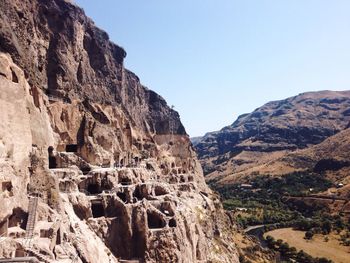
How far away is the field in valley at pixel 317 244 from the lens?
97.9 metres

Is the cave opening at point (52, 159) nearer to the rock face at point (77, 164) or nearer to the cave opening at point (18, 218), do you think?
the rock face at point (77, 164)

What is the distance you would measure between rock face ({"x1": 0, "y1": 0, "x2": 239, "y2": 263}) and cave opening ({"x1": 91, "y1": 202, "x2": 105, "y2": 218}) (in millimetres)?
129

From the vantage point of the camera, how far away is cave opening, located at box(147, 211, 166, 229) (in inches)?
2026

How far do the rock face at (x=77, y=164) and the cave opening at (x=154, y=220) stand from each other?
0.12m

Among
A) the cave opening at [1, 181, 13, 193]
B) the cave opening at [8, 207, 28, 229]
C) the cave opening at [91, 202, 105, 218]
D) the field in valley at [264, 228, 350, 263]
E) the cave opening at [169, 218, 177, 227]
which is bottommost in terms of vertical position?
the field in valley at [264, 228, 350, 263]

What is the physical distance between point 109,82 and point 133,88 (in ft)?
65.5

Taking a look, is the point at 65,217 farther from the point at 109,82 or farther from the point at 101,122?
the point at 109,82

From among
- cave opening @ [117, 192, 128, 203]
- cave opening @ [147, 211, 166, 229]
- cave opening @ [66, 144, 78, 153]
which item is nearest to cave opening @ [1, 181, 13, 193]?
cave opening @ [117, 192, 128, 203]

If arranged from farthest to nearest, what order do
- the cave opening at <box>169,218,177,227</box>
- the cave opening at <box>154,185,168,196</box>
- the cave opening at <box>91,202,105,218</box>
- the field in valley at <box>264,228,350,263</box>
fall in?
the field in valley at <box>264,228,350,263</box>, the cave opening at <box>154,185,168,196</box>, the cave opening at <box>169,218,177,227</box>, the cave opening at <box>91,202,105,218</box>

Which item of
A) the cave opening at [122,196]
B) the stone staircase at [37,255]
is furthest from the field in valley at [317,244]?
the stone staircase at [37,255]

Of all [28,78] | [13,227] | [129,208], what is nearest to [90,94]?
[28,78]

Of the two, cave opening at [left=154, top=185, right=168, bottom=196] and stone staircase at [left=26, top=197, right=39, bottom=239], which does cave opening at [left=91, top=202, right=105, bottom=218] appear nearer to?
cave opening at [left=154, top=185, right=168, bottom=196]

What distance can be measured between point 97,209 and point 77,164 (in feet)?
32.4

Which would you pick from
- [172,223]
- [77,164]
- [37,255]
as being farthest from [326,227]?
[37,255]
